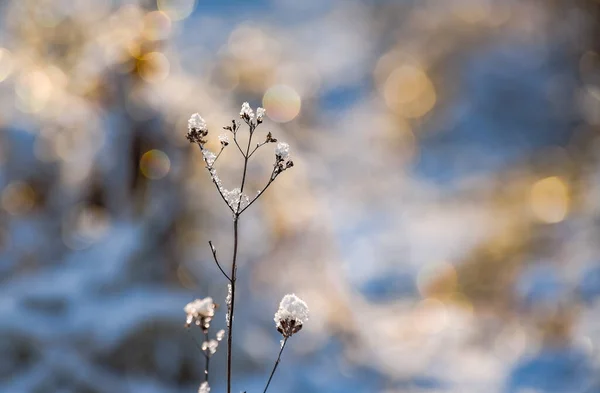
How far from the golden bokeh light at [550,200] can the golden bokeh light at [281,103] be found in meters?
4.37

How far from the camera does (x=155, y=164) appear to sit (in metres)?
5.72

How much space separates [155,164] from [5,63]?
7.70 feet

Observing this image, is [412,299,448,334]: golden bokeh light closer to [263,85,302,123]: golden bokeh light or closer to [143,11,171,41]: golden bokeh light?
[263,85,302,123]: golden bokeh light

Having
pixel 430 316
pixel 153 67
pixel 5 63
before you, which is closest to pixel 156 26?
pixel 153 67

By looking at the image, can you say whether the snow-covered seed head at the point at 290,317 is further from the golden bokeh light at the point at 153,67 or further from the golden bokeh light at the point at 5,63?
the golden bokeh light at the point at 5,63

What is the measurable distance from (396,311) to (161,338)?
349cm

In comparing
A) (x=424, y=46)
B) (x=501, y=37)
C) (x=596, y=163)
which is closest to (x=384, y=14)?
(x=424, y=46)

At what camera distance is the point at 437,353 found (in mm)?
5926

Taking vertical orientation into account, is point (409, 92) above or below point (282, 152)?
above

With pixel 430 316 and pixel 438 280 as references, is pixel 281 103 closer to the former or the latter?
pixel 438 280

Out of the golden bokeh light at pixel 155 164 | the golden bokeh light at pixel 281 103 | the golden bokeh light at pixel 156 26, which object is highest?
the golden bokeh light at pixel 281 103

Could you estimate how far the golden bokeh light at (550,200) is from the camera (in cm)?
893

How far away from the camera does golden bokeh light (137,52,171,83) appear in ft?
20.3

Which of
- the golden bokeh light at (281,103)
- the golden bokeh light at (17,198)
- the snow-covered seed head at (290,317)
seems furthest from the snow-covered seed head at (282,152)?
the golden bokeh light at (281,103)
